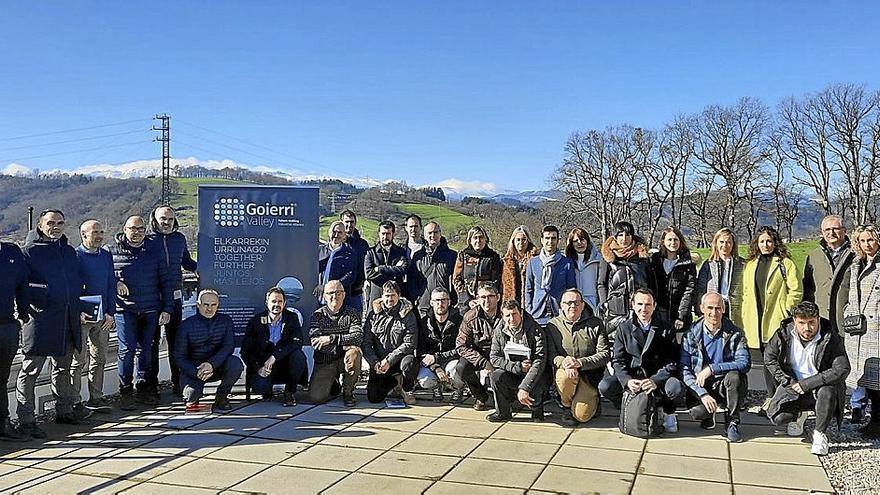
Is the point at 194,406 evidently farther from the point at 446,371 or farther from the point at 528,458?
the point at 528,458

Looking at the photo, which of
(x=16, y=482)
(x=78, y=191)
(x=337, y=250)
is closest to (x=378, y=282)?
(x=337, y=250)

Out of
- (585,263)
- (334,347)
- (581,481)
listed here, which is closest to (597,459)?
(581,481)

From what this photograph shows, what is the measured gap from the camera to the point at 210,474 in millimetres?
4625

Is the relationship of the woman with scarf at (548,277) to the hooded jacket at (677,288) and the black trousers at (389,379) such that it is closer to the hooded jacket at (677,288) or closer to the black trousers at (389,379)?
the hooded jacket at (677,288)

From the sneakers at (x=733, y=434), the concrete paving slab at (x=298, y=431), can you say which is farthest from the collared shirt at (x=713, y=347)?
the concrete paving slab at (x=298, y=431)

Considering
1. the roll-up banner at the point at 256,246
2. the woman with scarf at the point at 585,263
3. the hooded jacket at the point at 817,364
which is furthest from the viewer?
the roll-up banner at the point at 256,246

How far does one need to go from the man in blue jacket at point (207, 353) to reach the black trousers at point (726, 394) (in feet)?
12.1

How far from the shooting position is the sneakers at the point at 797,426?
554 cm

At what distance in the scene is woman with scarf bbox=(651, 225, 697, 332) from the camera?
6.55 m

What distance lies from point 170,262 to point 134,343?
0.74 metres

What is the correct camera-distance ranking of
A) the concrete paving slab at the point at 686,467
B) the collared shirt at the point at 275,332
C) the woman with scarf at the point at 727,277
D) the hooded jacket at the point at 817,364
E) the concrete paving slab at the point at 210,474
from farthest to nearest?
the collared shirt at the point at 275,332
the woman with scarf at the point at 727,277
the hooded jacket at the point at 817,364
the concrete paving slab at the point at 686,467
the concrete paving slab at the point at 210,474

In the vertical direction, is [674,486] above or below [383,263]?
below

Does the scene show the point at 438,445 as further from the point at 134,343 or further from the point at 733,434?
the point at 134,343

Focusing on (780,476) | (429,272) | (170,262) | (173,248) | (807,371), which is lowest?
(780,476)
